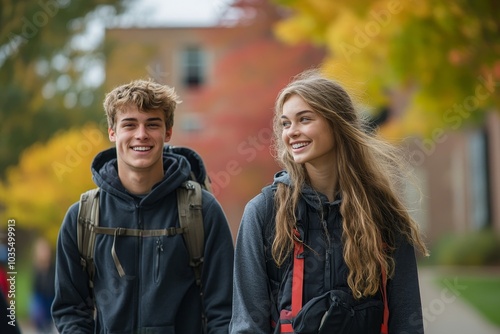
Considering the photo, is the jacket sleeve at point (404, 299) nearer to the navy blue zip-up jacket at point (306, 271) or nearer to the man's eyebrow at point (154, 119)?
the navy blue zip-up jacket at point (306, 271)

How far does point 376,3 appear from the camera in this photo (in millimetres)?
9883

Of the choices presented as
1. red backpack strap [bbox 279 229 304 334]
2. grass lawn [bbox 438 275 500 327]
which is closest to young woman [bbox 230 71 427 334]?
red backpack strap [bbox 279 229 304 334]

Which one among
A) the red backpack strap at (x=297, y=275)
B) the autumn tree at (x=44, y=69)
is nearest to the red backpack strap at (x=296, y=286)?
the red backpack strap at (x=297, y=275)

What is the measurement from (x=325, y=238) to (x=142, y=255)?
976mm

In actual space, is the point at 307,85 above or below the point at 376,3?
below

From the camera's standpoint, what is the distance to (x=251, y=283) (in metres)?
4.05

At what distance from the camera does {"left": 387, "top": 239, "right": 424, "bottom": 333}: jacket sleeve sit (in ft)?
13.3

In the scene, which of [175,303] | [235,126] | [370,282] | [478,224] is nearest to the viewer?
[370,282]

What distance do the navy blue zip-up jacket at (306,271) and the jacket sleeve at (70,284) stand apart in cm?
88

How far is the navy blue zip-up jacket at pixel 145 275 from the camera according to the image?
440 centimetres

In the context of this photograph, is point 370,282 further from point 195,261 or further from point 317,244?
point 195,261

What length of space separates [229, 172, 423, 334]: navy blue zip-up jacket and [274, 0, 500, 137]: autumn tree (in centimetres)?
580

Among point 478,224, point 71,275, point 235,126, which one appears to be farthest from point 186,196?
point 478,224

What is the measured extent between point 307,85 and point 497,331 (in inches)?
431
